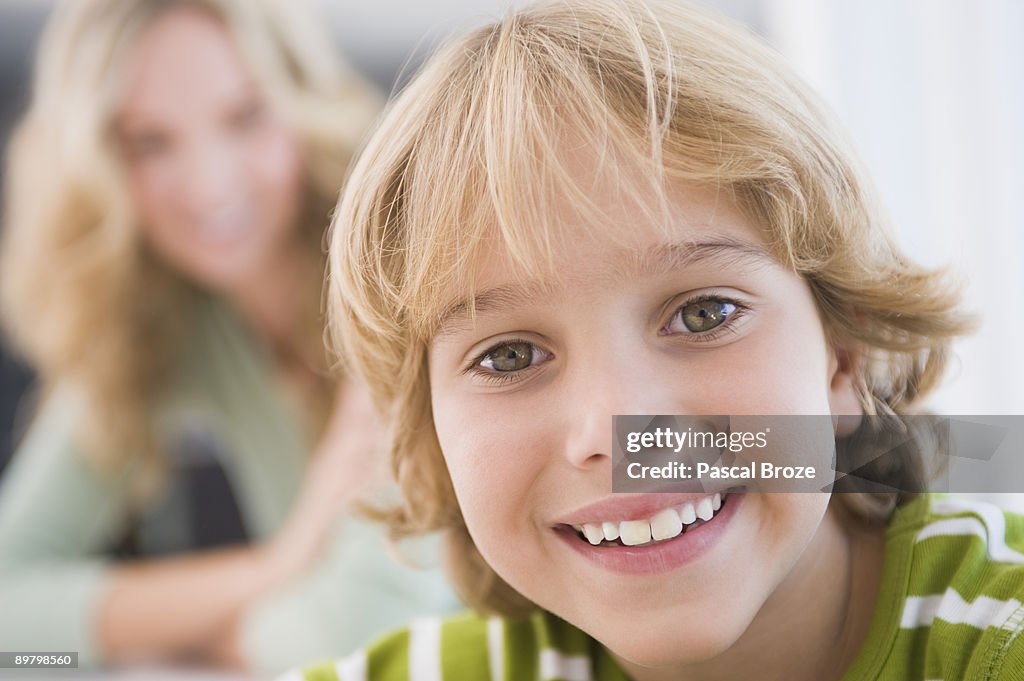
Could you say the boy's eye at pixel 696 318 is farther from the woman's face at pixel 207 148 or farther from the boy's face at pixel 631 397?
the woman's face at pixel 207 148

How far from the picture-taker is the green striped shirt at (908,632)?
60cm

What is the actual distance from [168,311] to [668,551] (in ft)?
3.48

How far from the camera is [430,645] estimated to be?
0.75 metres

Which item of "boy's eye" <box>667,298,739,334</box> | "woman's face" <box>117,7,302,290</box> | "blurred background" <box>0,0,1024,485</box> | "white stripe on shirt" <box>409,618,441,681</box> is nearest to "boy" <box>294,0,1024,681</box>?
"boy's eye" <box>667,298,739,334</box>

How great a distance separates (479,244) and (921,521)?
0.34 meters

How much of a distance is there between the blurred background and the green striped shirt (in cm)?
48

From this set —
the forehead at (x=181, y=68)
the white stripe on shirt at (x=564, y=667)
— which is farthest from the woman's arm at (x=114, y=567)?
the white stripe on shirt at (x=564, y=667)

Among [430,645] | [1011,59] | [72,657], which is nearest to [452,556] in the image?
[430,645]

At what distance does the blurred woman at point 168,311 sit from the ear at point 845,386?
73 cm

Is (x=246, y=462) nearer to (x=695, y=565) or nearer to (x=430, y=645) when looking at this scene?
(x=430, y=645)

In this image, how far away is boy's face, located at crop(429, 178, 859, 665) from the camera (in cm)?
56

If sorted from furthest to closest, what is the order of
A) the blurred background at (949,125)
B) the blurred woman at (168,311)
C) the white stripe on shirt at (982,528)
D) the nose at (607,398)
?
the blurred woman at (168,311) < the blurred background at (949,125) < the white stripe on shirt at (982,528) < the nose at (607,398)

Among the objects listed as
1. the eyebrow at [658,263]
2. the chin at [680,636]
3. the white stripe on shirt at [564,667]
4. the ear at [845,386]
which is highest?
the eyebrow at [658,263]

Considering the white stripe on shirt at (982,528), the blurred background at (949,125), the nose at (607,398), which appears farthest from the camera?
the blurred background at (949,125)
